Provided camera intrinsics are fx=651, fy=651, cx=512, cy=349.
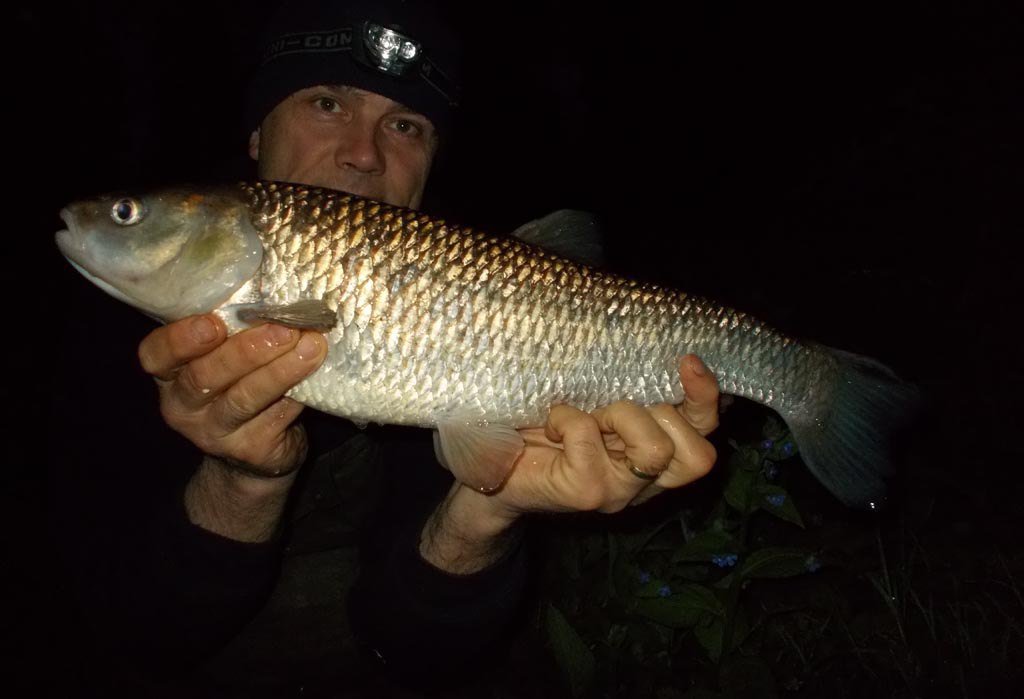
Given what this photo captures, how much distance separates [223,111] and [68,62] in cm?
176

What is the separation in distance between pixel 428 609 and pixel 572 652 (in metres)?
0.75

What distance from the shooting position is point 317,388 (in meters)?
1.37

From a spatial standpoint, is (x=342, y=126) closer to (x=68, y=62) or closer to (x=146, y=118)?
(x=146, y=118)

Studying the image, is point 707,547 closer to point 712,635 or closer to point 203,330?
point 712,635

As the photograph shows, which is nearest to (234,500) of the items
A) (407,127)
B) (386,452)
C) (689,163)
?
(386,452)

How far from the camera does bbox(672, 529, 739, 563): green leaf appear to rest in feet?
7.23

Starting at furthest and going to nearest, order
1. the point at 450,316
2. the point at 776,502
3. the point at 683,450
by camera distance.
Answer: the point at 776,502 < the point at 683,450 < the point at 450,316

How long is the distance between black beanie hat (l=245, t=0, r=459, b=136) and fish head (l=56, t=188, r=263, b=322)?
1.19 metres

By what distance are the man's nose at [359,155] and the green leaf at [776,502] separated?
1.66m

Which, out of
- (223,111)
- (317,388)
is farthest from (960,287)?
(223,111)

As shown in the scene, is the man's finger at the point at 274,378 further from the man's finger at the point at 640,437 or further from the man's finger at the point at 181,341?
the man's finger at the point at 640,437

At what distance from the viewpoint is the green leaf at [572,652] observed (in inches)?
92.7

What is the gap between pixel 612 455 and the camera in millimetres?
1517

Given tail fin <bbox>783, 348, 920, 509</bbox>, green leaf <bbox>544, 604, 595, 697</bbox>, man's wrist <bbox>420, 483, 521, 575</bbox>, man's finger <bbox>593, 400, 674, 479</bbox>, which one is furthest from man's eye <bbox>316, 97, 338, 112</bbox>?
green leaf <bbox>544, 604, 595, 697</bbox>
